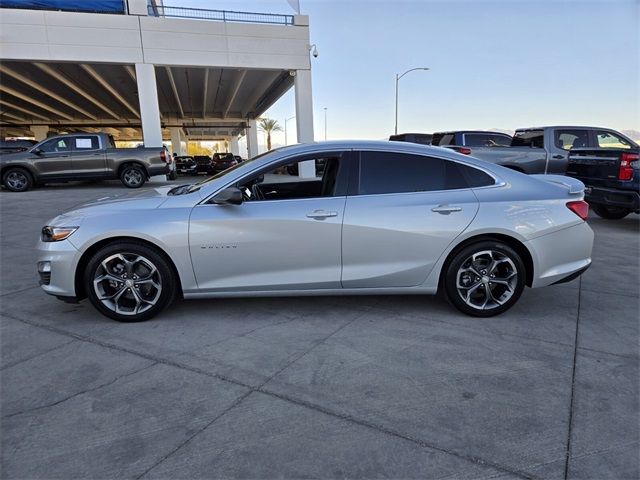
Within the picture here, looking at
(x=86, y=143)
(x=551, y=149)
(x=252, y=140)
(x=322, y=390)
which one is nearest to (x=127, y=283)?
(x=322, y=390)

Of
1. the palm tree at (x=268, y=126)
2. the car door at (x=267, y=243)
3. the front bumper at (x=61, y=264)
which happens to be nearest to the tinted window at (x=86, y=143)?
the front bumper at (x=61, y=264)

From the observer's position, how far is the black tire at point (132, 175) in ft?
46.9

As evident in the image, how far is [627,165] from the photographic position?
7094mm

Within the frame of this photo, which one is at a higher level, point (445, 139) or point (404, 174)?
point (445, 139)

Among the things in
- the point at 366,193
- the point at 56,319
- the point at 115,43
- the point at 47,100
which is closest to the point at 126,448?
the point at 56,319

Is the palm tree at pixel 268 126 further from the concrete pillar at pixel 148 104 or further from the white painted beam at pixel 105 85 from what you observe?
the concrete pillar at pixel 148 104

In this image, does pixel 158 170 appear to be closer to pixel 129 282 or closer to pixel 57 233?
pixel 57 233

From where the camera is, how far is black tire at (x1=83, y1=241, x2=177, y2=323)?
3430mm

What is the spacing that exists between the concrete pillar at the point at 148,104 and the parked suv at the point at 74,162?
114 inches

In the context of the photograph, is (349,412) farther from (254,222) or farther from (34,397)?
(34,397)

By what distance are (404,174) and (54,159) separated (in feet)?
46.2

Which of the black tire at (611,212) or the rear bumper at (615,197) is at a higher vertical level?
the rear bumper at (615,197)

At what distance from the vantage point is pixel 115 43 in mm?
16438

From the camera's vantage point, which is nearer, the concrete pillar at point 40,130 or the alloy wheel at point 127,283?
the alloy wheel at point 127,283
